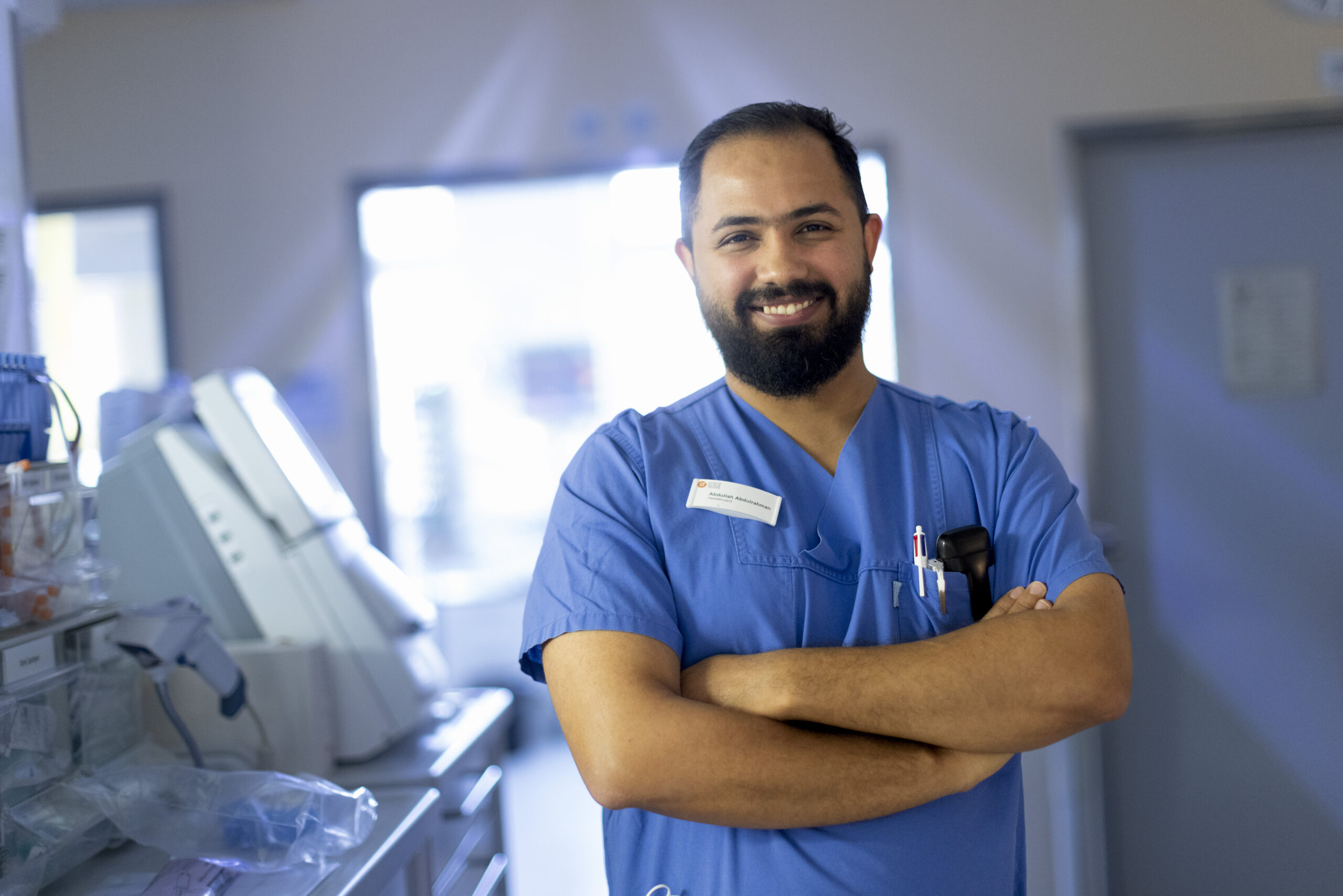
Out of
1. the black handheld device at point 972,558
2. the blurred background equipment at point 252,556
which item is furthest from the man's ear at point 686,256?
the blurred background equipment at point 252,556

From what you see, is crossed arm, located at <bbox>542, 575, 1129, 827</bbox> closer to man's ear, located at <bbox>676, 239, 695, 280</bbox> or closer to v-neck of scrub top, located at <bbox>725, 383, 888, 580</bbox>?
v-neck of scrub top, located at <bbox>725, 383, 888, 580</bbox>

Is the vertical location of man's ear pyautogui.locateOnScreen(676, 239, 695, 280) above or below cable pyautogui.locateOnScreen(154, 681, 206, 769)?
above

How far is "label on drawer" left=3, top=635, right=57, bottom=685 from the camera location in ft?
3.64

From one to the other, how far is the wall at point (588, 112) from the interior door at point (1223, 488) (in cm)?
13

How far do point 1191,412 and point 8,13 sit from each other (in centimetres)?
291

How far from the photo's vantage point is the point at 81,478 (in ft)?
4.82

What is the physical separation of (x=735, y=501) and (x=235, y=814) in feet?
2.51

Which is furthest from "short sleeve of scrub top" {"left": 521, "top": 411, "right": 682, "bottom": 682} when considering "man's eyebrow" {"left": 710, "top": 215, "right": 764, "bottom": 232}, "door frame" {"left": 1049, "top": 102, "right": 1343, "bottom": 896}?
"door frame" {"left": 1049, "top": 102, "right": 1343, "bottom": 896}

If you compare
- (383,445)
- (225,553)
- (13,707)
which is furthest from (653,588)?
(383,445)

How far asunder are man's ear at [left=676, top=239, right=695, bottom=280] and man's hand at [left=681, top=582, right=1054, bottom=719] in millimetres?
472

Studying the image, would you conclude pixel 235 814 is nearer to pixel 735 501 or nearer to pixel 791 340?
pixel 735 501

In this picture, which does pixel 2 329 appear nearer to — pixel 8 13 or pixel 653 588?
pixel 8 13

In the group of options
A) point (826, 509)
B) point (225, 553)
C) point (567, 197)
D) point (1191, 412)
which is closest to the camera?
point (826, 509)

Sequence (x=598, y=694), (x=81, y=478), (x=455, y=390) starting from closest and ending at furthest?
(x=598, y=694) < (x=81, y=478) < (x=455, y=390)
